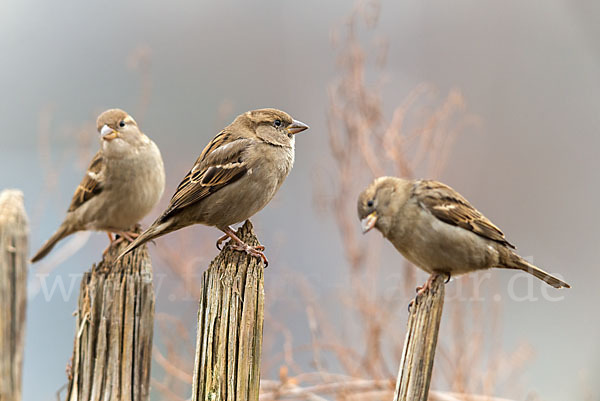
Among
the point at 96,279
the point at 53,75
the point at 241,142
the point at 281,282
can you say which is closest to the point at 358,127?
the point at 281,282

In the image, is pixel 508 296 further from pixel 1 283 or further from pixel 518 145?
pixel 1 283

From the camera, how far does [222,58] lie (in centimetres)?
608

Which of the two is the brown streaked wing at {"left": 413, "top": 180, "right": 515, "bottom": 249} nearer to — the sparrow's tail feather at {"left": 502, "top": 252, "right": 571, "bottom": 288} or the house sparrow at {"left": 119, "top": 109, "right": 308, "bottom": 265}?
the sparrow's tail feather at {"left": 502, "top": 252, "right": 571, "bottom": 288}

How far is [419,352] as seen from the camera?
77.7 inches

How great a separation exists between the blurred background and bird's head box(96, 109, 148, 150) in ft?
1.94

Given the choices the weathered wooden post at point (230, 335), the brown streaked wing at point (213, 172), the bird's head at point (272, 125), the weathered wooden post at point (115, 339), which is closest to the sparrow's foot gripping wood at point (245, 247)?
the weathered wooden post at point (230, 335)

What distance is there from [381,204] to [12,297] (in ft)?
5.94

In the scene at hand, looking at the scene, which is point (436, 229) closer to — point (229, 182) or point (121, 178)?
point (229, 182)

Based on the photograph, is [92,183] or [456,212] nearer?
[456,212]

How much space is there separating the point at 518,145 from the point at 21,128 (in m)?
4.26

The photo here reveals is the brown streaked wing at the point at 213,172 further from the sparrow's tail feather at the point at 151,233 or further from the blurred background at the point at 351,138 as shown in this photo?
the blurred background at the point at 351,138

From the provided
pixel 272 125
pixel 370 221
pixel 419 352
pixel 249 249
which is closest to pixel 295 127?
pixel 272 125

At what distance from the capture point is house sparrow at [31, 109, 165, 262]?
10.6 feet

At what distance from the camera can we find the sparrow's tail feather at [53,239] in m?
3.43
